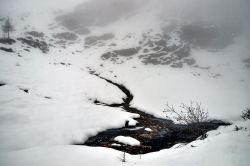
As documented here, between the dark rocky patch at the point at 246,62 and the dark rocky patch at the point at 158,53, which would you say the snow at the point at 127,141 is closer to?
the dark rocky patch at the point at 158,53

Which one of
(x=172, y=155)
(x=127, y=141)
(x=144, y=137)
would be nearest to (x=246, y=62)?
(x=144, y=137)

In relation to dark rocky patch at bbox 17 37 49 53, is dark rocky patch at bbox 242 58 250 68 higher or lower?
lower

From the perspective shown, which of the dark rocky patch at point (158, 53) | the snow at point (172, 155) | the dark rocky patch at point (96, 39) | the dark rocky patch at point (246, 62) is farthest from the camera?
the dark rocky patch at point (96, 39)

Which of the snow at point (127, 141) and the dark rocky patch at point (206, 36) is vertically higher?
the dark rocky patch at point (206, 36)

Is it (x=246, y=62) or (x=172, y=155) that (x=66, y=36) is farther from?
(x=172, y=155)

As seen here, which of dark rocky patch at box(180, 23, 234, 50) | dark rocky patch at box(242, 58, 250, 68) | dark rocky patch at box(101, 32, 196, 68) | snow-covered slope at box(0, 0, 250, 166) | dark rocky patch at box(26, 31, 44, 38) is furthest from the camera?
dark rocky patch at box(26, 31, 44, 38)

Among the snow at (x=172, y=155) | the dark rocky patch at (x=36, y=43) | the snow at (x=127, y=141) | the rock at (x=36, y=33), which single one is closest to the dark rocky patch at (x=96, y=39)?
the dark rocky patch at (x=36, y=43)

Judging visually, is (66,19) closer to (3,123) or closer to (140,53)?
(140,53)

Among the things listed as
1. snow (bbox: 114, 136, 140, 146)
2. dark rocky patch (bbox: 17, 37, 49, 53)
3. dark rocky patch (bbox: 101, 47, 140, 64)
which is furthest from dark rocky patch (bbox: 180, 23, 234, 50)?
snow (bbox: 114, 136, 140, 146)

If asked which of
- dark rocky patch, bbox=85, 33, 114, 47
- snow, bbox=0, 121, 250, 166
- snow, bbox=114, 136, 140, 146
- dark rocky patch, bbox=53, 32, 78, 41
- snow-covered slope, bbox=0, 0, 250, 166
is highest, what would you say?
dark rocky patch, bbox=53, 32, 78, 41

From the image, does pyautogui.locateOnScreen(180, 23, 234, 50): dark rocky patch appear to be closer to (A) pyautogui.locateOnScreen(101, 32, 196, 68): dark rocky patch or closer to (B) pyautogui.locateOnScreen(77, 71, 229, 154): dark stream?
(A) pyautogui.locateOnScreen(101, 32, 196, 68): dark rocky patch
